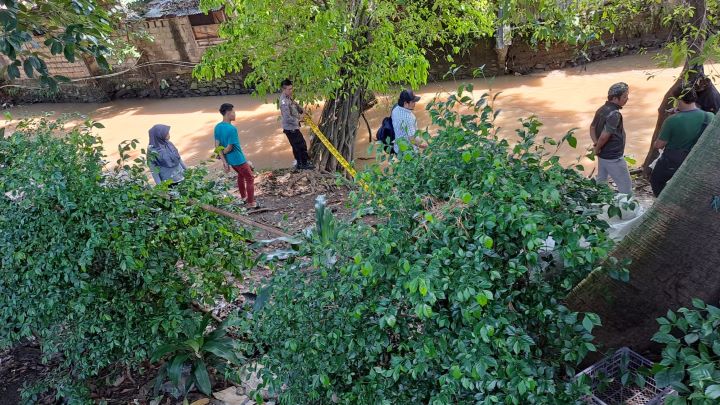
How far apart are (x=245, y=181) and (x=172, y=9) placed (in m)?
8.39

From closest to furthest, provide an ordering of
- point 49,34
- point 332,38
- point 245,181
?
point 49,34 → point 332,38 → point 245,181

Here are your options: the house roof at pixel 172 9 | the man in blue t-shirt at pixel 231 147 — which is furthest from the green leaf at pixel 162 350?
the house roof at pixel 172 9

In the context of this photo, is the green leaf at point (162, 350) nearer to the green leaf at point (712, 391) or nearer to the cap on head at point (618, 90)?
the green leaf at point (712, 391)

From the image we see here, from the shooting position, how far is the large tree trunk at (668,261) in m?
2.11

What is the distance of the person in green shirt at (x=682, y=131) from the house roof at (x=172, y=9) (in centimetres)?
1101

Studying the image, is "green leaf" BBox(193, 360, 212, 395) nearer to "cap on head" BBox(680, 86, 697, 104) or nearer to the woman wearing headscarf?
the woman wearing headscarf

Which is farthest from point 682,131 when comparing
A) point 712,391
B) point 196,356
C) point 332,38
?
point 196,356

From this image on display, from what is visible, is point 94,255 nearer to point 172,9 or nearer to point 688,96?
point 688,96

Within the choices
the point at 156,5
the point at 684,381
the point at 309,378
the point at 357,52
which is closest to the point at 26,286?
the point at 309,378

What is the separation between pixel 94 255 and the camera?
304 centimetres

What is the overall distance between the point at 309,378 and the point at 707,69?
991cm

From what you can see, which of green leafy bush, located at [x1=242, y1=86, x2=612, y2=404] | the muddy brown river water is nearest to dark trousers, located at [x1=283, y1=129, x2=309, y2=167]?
the muddy brown river water

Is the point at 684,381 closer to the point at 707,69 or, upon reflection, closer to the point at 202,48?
the point at 707,69

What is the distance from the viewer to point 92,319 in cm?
306
